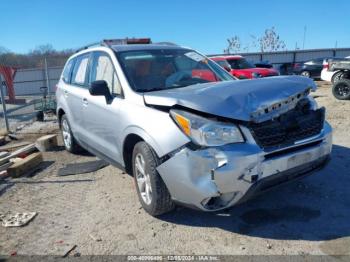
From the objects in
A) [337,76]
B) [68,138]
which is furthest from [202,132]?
[337,76]

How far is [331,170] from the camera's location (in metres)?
4.89

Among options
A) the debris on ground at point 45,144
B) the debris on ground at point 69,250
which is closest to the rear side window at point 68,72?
the debris on ground at point 45,144

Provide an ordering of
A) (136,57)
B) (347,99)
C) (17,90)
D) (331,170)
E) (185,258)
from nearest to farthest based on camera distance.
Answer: (185,258) → (136,57) → (331,170) → (347,99) → (17,90)

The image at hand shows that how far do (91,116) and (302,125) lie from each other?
9.16ft

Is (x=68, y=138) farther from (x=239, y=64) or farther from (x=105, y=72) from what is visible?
(x=239, y=64)

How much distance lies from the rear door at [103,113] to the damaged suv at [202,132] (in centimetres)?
2

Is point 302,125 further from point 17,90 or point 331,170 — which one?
point 17,90

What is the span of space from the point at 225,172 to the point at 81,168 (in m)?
3.46

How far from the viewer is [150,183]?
3.59 metres

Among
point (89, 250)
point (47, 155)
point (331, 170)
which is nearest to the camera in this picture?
point (89, 250)

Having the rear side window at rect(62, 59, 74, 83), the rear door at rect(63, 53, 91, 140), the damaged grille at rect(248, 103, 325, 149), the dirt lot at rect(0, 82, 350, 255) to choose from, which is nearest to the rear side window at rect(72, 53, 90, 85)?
the rear door at rect(63, 53, 91, 140)

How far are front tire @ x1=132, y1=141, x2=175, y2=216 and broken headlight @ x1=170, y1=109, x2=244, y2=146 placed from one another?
529mm

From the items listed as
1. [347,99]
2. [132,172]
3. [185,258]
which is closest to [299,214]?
[185,258]

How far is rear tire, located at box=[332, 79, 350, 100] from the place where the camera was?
34.4 feet
